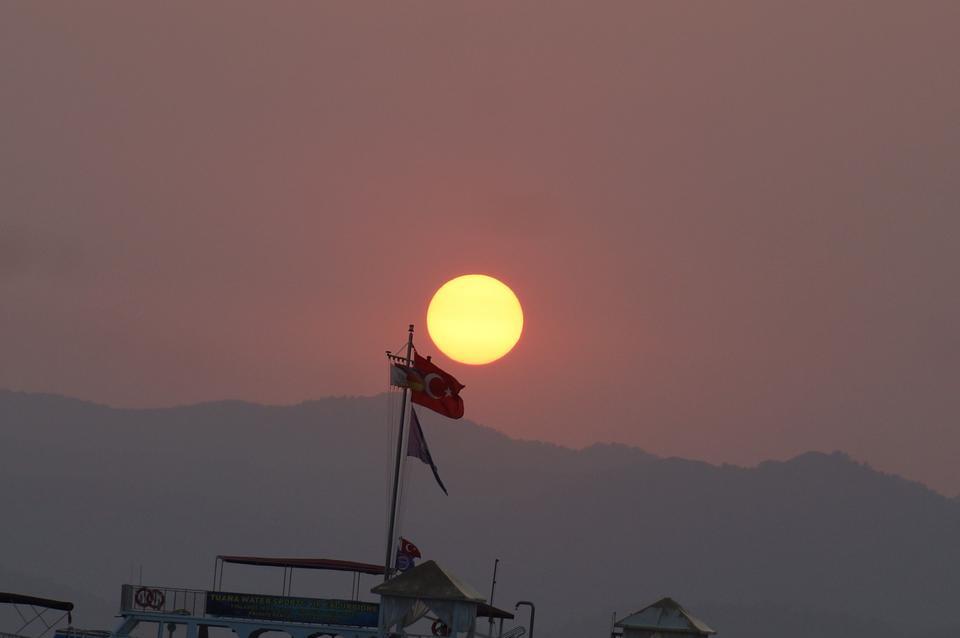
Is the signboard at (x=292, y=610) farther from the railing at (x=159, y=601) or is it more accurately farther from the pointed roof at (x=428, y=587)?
the pointed roof at (x=428, y=587)

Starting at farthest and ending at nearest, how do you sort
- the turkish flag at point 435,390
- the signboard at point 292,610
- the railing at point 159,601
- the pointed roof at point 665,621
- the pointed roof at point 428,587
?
the turkish flag at point 435,390, the railing at point 159,601, the signboard at point 292,610, the pointed roof at point 665,621, the pointed roof at point 428,587

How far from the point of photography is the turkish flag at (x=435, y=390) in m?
75.1

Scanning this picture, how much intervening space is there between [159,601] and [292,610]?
597cm

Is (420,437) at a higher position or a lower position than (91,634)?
higher

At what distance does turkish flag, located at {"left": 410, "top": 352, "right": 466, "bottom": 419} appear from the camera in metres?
75.1

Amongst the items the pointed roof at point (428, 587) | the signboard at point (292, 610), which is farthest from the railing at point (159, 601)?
the pointed roof at point (428, 587)

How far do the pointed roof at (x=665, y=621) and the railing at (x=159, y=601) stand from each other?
18.5 m

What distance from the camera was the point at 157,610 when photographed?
6969cm

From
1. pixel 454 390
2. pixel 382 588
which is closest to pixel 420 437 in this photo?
pixel 454 390

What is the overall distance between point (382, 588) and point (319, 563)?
12913 millimetres

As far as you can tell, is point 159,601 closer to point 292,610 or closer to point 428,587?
point 292,610

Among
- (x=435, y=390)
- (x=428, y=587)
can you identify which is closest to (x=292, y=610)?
(x=428, y=587)

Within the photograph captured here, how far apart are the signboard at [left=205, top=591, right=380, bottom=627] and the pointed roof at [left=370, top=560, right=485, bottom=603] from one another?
19.3 feet

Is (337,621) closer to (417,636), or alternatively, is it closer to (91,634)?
(417,636)
